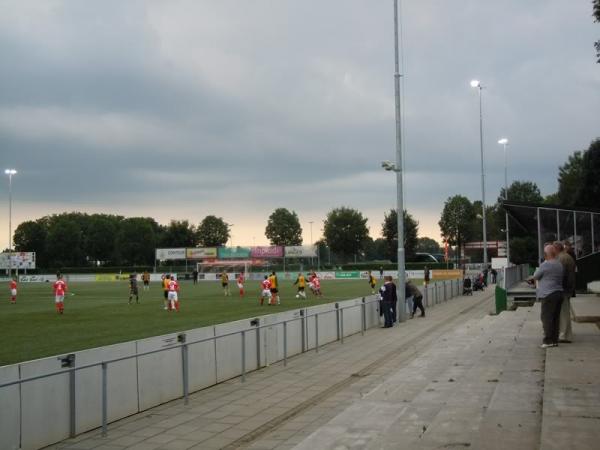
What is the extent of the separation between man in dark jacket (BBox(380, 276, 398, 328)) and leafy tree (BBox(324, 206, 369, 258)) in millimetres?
108204

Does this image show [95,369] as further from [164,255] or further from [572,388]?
[164,255]

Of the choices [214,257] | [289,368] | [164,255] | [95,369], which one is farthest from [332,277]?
[95,369]

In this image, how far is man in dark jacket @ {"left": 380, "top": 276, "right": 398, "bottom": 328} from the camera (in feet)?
Answer: 67.8

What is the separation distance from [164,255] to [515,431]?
102789mm

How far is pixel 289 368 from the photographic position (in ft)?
41.9

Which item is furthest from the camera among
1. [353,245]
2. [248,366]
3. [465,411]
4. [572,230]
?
[353,245]

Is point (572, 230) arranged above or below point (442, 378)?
above

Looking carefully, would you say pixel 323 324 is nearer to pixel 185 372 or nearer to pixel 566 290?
pixel 185 372

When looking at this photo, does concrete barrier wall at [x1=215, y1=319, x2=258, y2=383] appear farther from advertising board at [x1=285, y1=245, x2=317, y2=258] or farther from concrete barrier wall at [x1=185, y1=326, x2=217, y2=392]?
advertising board at [x1=285, y1=245, x2=317, y2=258]

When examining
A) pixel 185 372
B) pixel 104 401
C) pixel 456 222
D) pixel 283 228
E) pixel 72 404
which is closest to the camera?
pixel 72 404

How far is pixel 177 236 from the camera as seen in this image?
137750 millimetres

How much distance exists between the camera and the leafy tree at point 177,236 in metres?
138

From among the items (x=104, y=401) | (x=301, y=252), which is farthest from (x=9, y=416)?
(x=301, y=252)

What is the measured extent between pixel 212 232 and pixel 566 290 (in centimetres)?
13917
